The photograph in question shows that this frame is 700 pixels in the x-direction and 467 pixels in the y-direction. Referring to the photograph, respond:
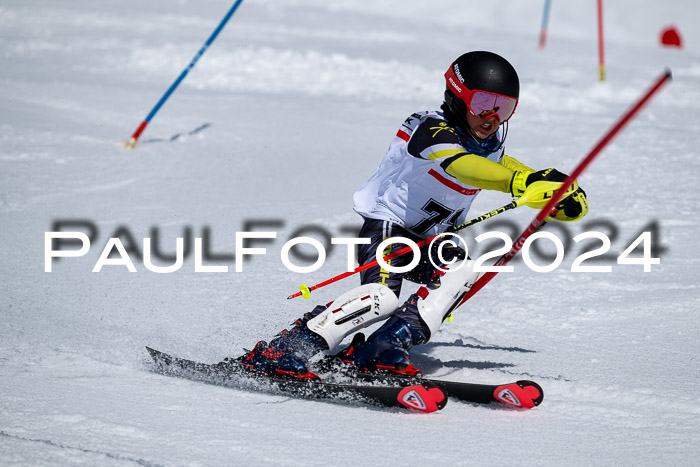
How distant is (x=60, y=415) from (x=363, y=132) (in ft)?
20.0

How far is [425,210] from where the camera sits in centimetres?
372

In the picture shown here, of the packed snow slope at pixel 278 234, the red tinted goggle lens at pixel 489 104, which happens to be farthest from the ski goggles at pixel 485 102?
the packed snow slope at pixel 278 234

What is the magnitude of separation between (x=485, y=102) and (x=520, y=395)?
3.99ft

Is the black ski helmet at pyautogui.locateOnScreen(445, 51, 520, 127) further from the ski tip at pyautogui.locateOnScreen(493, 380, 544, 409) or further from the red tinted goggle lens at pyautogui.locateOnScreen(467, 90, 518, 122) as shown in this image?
the ski tip at pyautogui.locateOnScreen(493, 380, 544, 409)

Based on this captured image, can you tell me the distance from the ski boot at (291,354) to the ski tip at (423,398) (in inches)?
17.3

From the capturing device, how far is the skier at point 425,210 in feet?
11.1

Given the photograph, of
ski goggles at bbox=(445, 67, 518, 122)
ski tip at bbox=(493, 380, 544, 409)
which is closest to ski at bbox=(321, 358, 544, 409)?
ski tip at bbox=(493, 380, 544, 409)

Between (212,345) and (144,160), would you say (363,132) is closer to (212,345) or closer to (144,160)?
(144,160)

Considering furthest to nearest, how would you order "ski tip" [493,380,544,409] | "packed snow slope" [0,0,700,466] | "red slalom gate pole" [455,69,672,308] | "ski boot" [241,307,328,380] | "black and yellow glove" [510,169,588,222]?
"ski boot" [241,307,328,380] < "ski tip" [493,380,544,409] < "black and yellow glove" [510,169,588,222] < "packed snow slope" [0,0,700,466] < "red slalom gate pole" [455,69,672,308]

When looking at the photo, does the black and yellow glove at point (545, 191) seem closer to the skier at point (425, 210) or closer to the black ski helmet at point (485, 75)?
the skier at point (425, 210)

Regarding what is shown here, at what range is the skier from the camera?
3393mm

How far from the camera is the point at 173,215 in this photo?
6.38m

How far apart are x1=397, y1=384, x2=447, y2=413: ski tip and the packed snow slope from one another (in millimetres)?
54

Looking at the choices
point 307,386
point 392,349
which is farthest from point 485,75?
point 307,386
